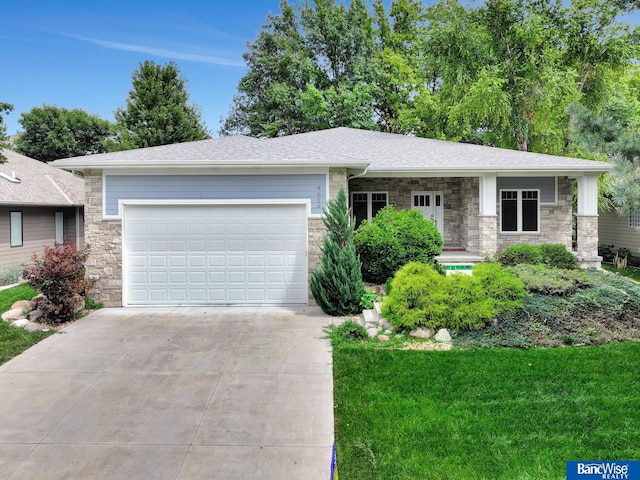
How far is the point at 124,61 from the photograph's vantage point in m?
26.7

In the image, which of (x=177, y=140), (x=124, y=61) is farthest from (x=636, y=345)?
(x=124, y=61)

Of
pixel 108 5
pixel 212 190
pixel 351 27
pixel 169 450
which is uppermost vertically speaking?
pixel 351 27

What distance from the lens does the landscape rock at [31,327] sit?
312 inches

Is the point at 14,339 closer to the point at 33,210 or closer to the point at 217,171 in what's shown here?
the point at 217,171

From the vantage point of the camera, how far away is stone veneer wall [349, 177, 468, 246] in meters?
14.6

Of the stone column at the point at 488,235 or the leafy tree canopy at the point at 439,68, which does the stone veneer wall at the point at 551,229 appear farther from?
the leafy tree canopy at the point at 439,68

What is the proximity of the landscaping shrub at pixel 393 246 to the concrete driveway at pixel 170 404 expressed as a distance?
8.26 feet

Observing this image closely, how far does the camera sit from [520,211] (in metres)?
14.1

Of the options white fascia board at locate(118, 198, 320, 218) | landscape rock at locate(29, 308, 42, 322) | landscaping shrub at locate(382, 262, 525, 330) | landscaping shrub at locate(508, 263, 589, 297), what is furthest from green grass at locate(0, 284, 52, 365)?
landscaping shrub at locate(508, 263, 589, 297)

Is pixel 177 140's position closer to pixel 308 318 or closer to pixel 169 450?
pixel 308 318

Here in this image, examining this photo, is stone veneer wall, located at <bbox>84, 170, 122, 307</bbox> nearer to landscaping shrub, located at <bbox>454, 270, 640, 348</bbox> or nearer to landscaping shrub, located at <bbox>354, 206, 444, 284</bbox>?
landscaping shrub, located at <bbox>354, 206, 444, 284</bbox>

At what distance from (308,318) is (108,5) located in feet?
52.1

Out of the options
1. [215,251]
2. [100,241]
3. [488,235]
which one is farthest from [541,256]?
[100,241]

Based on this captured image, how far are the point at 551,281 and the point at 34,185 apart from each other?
16744mm
